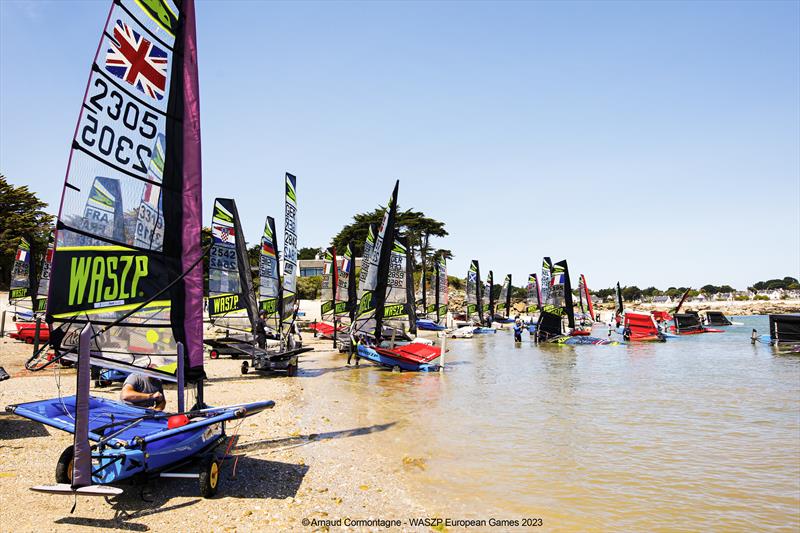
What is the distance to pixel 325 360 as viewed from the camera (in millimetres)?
27359

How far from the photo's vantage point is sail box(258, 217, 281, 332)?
80.5 feet

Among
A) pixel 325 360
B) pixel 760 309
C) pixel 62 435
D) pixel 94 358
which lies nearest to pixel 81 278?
pixel 94 358

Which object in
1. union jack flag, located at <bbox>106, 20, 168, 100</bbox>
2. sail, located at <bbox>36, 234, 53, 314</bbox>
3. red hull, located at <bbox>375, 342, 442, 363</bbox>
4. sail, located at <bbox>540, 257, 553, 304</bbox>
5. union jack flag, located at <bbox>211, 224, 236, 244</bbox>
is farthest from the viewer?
sail, located at <bbox>540, 257, 553, 304</bbox>

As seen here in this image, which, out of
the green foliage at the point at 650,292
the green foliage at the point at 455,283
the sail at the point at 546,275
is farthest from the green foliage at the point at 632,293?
the sail at the point at 546,275

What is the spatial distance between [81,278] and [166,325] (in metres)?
1.50

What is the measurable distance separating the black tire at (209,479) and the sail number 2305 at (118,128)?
4568mm

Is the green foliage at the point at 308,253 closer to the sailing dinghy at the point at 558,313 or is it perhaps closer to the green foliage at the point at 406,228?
the green foliage at the point at 406,228

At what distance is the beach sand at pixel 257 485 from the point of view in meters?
6.56

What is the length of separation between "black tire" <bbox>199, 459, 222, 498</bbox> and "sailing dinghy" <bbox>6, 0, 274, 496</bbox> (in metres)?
0.02

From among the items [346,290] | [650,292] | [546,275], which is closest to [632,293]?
[650,292]

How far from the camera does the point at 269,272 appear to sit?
24.8m

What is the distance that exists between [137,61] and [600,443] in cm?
1209

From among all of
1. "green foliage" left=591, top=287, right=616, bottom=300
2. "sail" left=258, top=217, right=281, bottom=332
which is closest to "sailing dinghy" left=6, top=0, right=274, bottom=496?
"sail" left=258, top=217, right=281, bottom=332

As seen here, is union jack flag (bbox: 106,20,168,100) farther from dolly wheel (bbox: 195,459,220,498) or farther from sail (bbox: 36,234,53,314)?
sail (bbox: 36,234,53,314)
